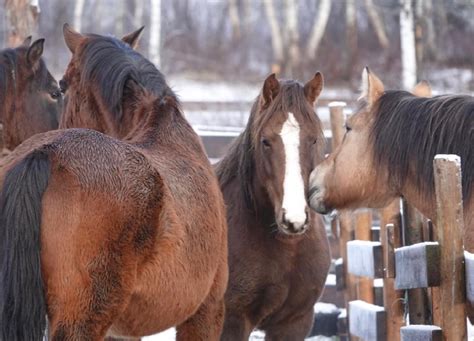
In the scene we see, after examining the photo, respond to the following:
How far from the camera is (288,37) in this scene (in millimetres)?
25625

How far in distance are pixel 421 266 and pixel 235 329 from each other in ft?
4.77

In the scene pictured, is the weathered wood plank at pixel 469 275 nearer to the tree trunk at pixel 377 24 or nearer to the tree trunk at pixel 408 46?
the tree trunk at pixel 408 46

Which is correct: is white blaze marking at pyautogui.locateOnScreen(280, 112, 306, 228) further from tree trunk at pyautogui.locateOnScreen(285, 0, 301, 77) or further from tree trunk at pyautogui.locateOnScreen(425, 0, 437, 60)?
tree trunk at pyautogui.locateOnScreen(425, 0, 437, 60)

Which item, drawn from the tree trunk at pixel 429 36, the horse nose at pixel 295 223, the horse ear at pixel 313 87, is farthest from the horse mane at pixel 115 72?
the tree trunk at pixel 429 36

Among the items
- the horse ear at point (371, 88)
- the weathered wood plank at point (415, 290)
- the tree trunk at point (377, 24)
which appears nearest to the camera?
the horse ear at point (371, 88)

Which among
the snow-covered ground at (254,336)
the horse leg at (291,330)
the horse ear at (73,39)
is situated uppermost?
the horse ear at (73,39)

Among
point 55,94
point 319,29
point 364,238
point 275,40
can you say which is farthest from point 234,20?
point 55,94

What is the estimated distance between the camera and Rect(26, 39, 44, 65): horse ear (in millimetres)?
6582

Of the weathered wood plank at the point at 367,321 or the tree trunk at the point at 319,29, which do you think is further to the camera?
the tree trunk at the point at 319,29

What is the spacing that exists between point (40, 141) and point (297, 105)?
6.43 ft

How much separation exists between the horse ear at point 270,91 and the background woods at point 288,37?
45.8 feet

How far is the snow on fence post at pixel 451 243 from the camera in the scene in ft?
14.3

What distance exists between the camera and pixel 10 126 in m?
6.57

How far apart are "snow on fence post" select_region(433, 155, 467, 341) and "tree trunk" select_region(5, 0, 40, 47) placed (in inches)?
214
